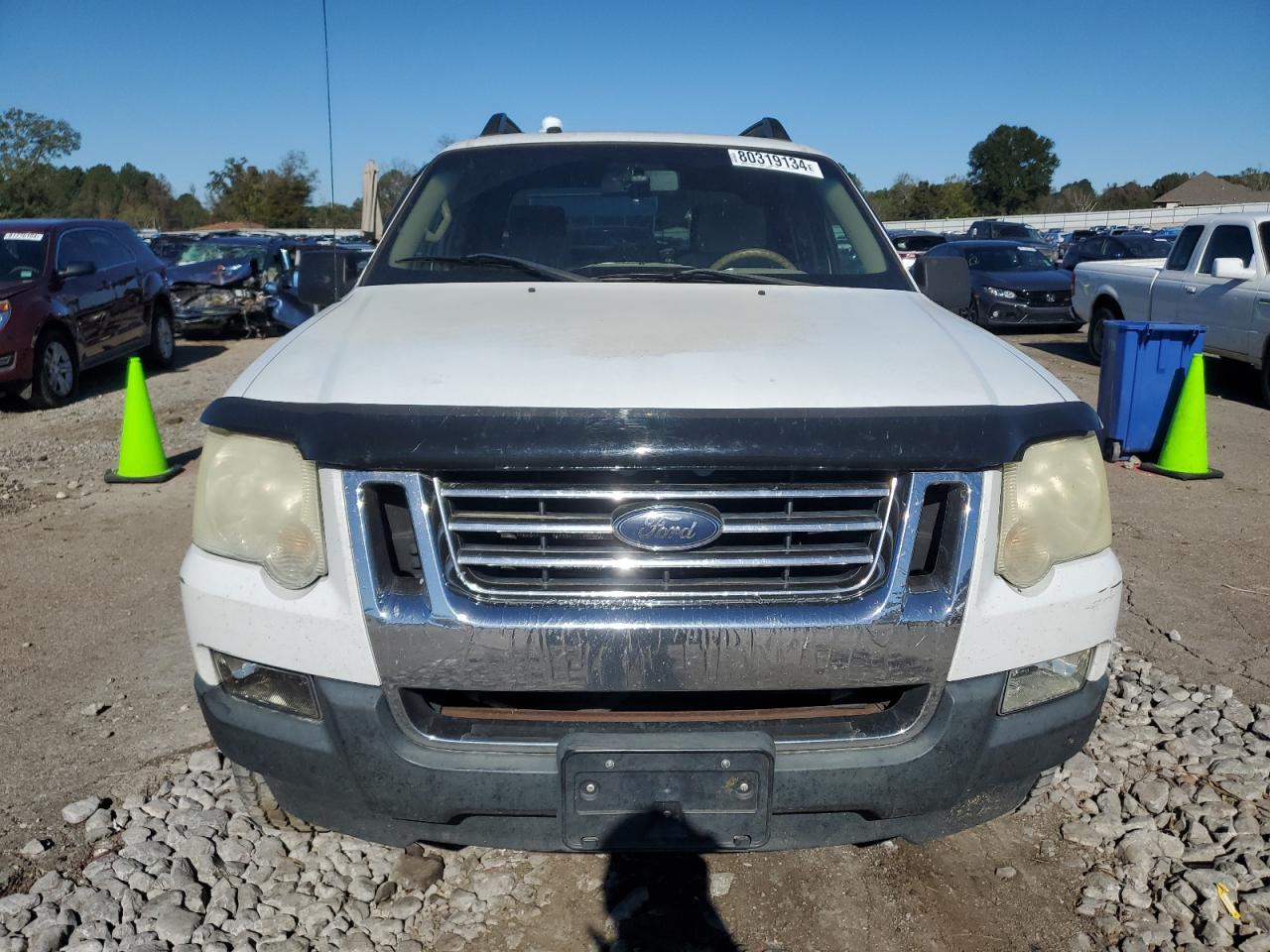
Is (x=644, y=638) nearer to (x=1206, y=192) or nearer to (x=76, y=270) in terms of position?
(x=76, y=270)

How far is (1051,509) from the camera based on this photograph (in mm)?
2236

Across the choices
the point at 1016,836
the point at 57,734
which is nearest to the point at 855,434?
the point at 1016,836

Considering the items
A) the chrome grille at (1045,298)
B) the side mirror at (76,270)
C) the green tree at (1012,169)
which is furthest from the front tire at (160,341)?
the green tree at (1012,169)

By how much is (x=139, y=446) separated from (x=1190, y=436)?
7.53m

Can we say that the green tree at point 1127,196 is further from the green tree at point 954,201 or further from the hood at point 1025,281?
the hood at point 1025,281

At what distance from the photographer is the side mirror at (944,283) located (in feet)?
12.0

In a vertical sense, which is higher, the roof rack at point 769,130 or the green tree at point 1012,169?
the green tree at point 1012,169

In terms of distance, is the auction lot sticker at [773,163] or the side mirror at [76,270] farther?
the side mirror at [76,270]

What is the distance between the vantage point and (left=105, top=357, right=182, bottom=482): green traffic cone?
7301mm

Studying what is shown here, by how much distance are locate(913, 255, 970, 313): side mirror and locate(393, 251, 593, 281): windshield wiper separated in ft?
4.02

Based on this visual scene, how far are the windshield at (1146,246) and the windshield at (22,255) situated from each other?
1749 centimetres

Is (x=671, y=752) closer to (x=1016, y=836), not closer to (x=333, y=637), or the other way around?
(x=333, y=637)

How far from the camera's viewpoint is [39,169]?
6544 cm

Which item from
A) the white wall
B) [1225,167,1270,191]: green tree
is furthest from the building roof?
the white wall
